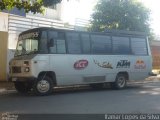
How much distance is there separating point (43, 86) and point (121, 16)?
43.9ft

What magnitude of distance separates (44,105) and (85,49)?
5.69 m

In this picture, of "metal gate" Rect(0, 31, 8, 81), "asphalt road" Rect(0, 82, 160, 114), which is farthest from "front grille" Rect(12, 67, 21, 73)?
"metal gate" Rect(0, 31, 8, 81)

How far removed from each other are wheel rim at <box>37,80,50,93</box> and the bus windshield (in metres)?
1.32

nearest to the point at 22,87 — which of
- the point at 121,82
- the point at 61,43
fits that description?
the point at 61,43

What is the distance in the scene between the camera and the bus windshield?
15068mm

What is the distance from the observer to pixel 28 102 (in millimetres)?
12422

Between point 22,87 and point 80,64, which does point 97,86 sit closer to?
point 80,64

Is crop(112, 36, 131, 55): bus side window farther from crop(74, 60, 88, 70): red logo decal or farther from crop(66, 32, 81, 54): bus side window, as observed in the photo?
crop(66, 32, 81, 54): bus side window

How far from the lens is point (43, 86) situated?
14852 mm

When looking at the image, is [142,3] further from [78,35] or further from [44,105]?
[44,105]

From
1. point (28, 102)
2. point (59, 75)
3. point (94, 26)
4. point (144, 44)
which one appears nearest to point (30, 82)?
point (59, 75)

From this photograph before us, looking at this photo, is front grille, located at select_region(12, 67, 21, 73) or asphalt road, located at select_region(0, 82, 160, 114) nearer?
asphalt road, located at select_region(0, 82, 160, 114)

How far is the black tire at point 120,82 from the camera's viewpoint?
59.7 feet

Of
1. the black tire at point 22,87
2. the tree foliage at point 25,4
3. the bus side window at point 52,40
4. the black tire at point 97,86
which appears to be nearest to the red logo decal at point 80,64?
the bus side window at point 52,40
